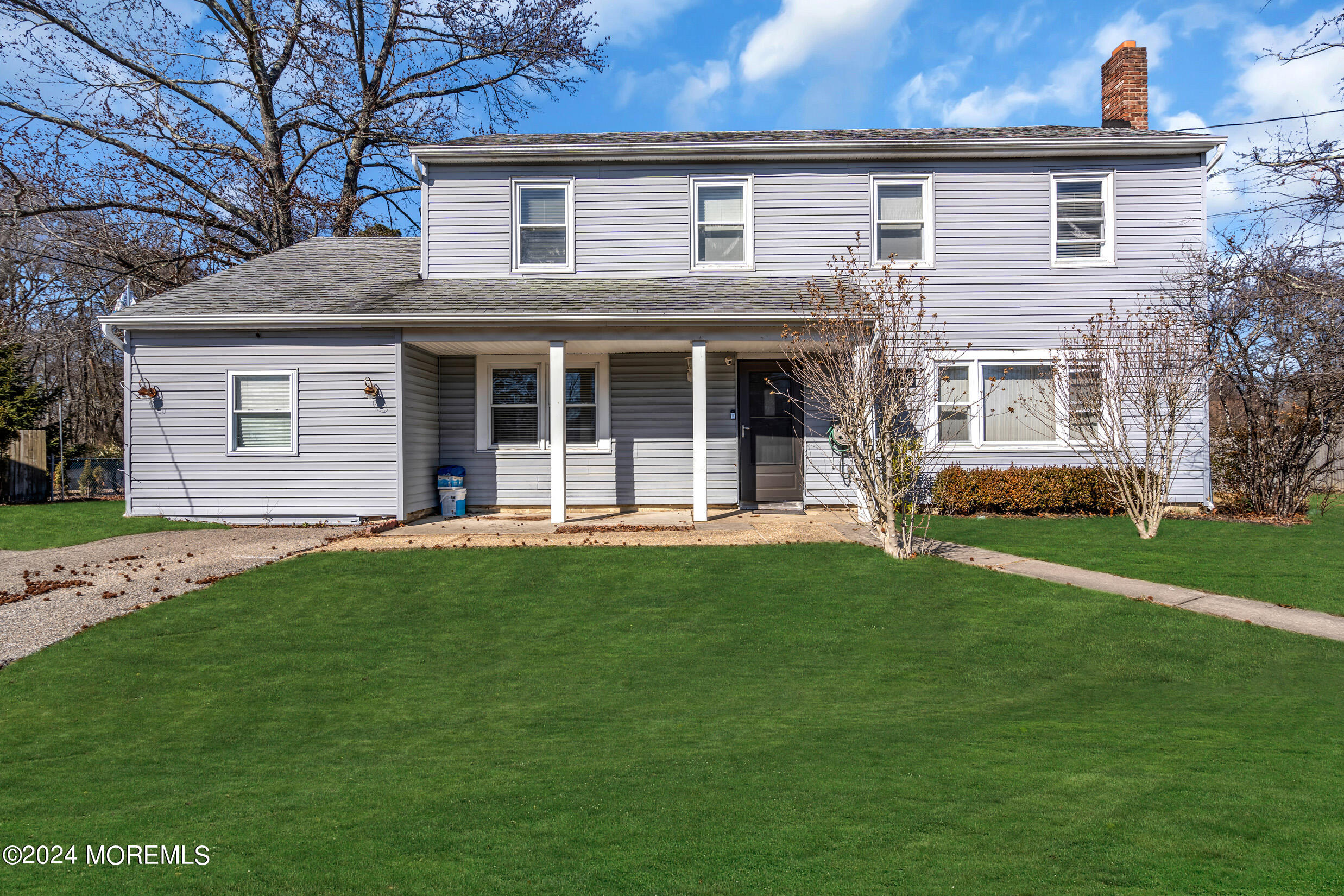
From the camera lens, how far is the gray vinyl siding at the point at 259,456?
12.2 metres

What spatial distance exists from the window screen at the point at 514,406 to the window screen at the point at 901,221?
6597 mm

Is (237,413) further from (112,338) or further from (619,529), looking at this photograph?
(619,529)

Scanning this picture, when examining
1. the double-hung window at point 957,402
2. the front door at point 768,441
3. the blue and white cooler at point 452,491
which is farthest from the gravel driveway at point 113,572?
the double-hung window at point 957,402

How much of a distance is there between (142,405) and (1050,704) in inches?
534

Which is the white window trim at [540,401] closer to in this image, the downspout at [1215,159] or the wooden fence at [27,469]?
the wooden fence at [27,469]

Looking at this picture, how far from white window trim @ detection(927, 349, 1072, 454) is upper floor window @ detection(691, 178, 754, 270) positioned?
415 cm

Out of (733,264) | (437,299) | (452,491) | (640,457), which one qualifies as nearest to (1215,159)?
(733,264)

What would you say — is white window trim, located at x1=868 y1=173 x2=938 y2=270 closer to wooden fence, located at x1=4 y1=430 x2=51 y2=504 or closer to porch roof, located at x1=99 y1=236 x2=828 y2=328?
porch roof, located at x1=99 y1=236 x2=828 y2=328

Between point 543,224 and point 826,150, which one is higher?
point 826,150

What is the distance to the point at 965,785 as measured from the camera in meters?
3.58

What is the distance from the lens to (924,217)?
43.8ft

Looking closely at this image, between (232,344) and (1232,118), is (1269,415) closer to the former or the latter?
(1232,118)

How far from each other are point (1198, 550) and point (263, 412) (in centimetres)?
1382

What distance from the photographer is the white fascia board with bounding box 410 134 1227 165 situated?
12.9m
